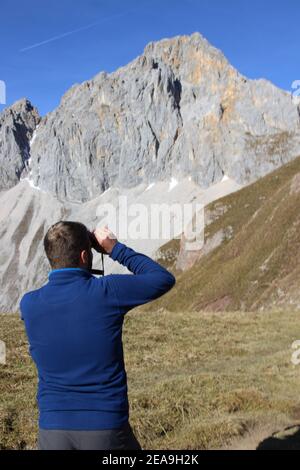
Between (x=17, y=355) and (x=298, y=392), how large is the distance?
35.0ft

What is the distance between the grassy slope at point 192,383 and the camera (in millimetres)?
10477

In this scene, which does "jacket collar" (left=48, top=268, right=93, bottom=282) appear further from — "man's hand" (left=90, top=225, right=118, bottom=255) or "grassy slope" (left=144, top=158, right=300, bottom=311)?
"grassy slope" (left=144, top=158, right=300, bottom=311)

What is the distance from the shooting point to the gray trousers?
5.00m

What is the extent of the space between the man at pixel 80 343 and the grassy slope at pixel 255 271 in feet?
133

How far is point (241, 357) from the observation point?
20.1 metres

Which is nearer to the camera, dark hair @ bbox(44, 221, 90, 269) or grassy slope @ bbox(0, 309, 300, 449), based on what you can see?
dark hair @ bbox(44, 221, 90, 269)

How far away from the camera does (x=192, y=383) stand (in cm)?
1437

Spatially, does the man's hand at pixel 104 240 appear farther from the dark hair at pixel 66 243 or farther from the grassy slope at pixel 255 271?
the grassy slope at pixel 255 271

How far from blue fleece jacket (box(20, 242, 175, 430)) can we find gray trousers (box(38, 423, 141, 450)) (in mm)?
57

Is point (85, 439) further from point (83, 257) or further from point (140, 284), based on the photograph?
point (83, 257)

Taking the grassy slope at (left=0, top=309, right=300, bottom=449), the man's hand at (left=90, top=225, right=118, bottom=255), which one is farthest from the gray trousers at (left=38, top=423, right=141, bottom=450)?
the grassy slope at (left=0, top=309, right=300, bottom=449)

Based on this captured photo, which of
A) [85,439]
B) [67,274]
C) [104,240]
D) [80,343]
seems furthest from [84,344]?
[104,240]

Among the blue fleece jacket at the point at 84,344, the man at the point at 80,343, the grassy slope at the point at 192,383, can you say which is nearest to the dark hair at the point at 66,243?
the man at the point at 80,343
